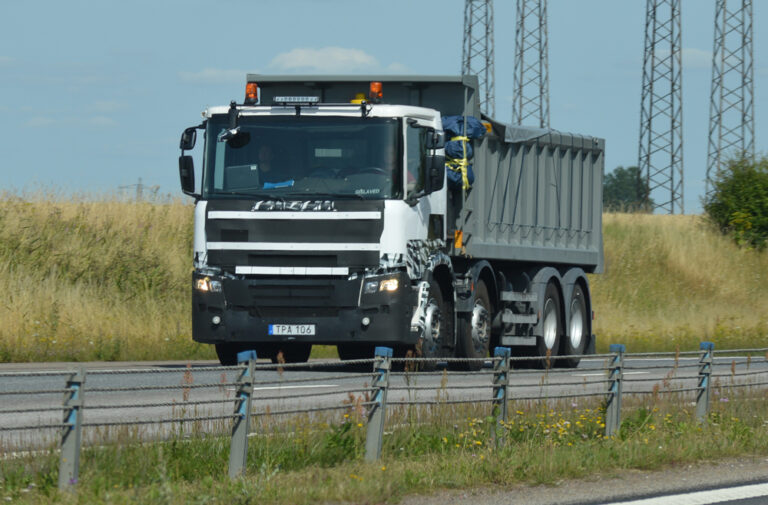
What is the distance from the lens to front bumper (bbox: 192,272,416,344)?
1691cm

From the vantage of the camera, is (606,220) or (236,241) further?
(606,220)

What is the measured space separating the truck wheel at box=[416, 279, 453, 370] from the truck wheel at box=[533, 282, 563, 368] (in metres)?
3.02

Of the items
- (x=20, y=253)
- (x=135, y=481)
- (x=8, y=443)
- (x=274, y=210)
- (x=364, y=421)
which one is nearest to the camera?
(x=135, y=481)

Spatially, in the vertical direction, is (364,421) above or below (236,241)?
below

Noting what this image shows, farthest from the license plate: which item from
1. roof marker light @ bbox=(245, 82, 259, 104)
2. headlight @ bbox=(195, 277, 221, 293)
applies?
roof marker light @ bbox=(245, 82, 259, 104)

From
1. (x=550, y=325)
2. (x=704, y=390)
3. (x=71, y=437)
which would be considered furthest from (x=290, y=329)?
(x=71, y=437)

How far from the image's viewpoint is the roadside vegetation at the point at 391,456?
28.6 ft

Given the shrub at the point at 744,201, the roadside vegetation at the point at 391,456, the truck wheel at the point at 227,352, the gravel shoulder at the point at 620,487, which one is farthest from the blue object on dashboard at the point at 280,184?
the shrub at the point at 744,201

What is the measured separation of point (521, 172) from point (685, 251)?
71.3 feet

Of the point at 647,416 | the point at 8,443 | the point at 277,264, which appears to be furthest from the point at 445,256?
the point at 8,443

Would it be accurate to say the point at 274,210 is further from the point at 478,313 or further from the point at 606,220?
the point at 606,220

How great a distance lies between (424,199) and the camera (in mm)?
17500

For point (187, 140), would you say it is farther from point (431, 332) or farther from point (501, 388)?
point (501, 388)

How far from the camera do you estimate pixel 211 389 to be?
609 inches
